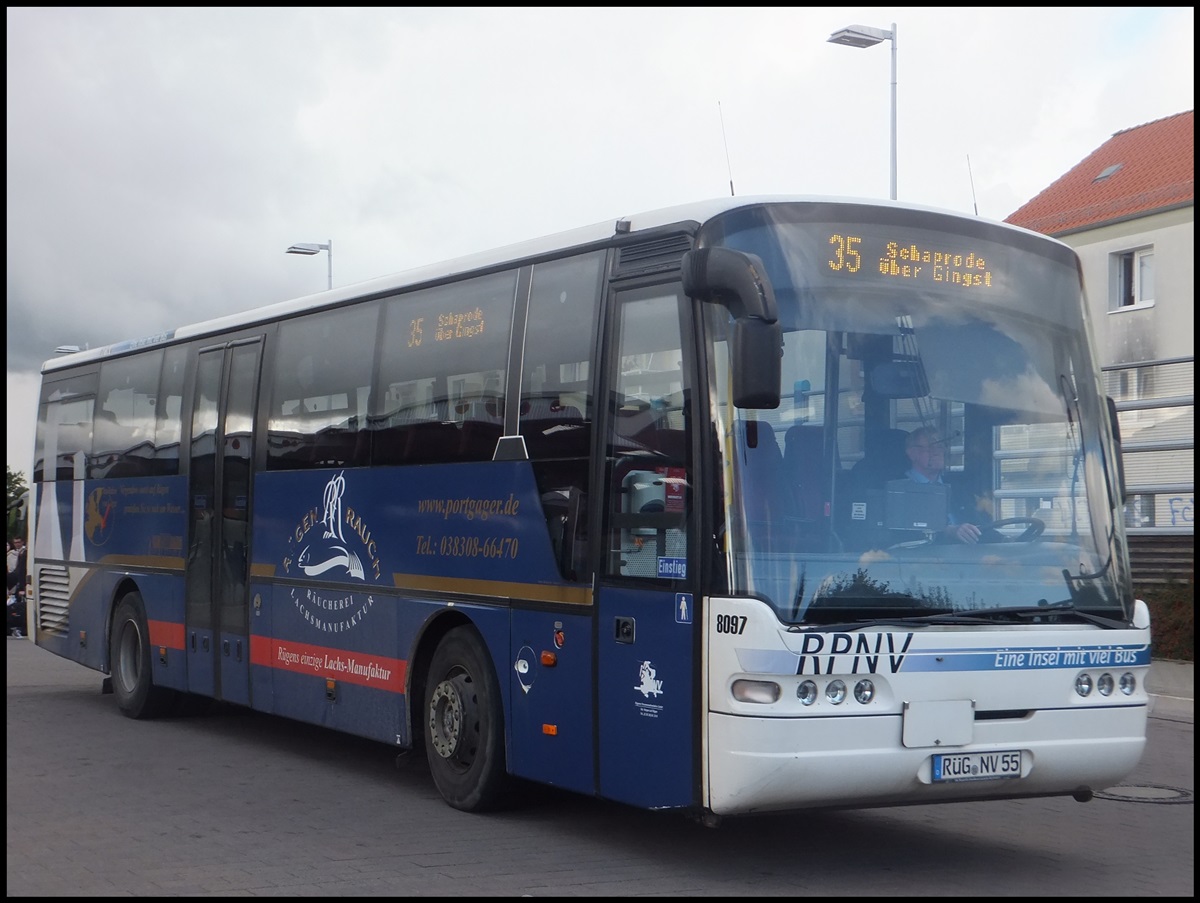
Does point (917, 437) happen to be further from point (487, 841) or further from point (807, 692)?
point (487, 841)

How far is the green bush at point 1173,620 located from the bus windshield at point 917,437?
12.0 m

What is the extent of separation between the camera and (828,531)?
7.49 metres

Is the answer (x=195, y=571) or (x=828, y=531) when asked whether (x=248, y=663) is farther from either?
(x=828, y=531)

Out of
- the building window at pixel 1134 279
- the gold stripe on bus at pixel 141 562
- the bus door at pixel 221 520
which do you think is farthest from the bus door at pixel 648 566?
the building window at pixel 1134 279

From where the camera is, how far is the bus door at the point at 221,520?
42.0 ft

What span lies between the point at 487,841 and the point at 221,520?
17.8ft

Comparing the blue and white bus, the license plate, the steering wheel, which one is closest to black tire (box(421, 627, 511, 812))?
the blue and white bus

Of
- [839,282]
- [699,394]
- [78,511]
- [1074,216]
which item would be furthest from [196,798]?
[1074,216]

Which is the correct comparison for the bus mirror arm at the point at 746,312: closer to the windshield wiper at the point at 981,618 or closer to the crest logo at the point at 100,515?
the windshield wiper at the point at 981,618

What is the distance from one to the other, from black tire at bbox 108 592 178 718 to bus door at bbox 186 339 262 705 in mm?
1114

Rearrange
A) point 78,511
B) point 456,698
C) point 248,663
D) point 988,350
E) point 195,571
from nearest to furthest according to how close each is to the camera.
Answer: point 988,350
point 456,698
point 248,663
point 195,571
point 78,511

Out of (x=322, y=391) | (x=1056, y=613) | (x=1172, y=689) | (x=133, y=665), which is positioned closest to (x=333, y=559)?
(x=322, y=391)

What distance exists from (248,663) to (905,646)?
6.66m

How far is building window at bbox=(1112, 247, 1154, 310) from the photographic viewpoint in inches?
1586
